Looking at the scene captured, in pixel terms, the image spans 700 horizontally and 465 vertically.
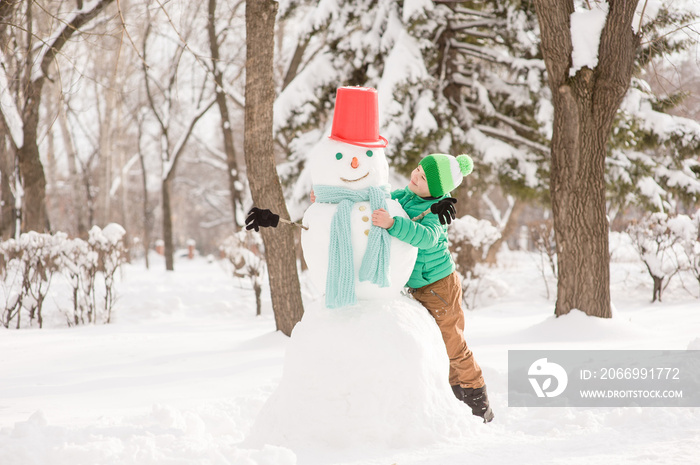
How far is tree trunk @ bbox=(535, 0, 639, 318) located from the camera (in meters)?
5.36

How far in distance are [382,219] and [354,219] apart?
150 mm

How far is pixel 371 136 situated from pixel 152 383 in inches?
112

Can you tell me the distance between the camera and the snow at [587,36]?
5.26 meters

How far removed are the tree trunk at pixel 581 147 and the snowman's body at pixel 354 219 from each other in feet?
11.0

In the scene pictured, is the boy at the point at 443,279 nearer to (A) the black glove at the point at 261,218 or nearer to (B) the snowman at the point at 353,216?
(B) the snowman at the point at 353,216

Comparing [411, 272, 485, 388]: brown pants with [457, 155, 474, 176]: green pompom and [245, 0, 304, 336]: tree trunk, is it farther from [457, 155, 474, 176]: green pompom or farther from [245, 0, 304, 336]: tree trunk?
[245, 0, 304, 336]: tree trunk

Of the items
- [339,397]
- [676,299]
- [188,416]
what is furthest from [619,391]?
[676,299]

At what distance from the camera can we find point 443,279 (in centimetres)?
306

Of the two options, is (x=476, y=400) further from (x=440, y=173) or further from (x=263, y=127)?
(x=263, y=127)

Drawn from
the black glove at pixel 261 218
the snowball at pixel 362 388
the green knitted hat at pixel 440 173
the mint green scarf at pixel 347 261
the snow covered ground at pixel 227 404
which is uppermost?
the green knitted hat at pixel 440 173

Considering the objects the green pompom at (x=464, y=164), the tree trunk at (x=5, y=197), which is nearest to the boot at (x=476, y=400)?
the green pompom at (x=464, y=164)

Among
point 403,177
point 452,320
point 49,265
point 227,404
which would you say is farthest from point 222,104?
point 452,320

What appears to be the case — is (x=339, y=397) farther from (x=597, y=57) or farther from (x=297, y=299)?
(x=597, y=57)

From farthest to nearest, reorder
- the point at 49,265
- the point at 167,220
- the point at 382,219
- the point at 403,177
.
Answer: the point at 167,220
the point at 403,177
the point at 49,265
the point at 382,219
